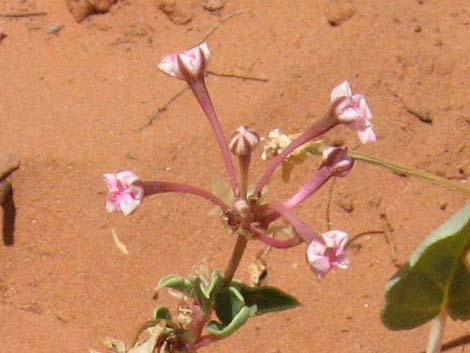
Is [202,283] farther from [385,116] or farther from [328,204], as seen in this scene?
[385,116]

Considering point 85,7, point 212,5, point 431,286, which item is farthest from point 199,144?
point 431,286

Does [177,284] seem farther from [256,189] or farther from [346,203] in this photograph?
[346,203]

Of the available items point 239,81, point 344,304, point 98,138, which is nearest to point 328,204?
point 344,304

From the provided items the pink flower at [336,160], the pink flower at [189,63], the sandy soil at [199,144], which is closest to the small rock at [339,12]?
the sandy soil at [199,144]

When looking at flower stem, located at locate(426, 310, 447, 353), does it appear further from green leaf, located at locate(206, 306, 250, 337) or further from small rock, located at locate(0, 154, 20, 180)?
small rock, located at locate(0, 154, 20, 180)

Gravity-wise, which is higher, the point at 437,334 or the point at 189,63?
the point at 189,63
